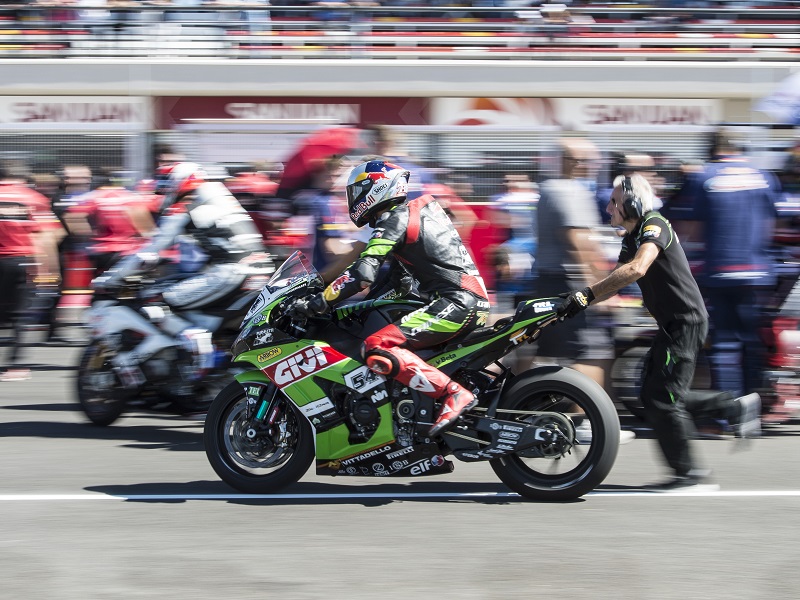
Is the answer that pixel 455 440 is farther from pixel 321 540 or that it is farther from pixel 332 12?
pixel 332 12

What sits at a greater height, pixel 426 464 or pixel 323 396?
pixel 323 396

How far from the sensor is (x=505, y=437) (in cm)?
599

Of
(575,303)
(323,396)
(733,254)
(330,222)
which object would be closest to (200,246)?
(330,222)

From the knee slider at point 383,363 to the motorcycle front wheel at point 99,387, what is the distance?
273 centimetres

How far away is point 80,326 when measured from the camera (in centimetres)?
1316

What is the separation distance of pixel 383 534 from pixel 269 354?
1.23m

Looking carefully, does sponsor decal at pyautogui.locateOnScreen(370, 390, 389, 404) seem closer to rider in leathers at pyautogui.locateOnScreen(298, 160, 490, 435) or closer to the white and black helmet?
rider in leathers at pyautogui.locateOnScreen(298, 160, 490, 435)

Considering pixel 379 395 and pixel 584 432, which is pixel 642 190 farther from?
pixel 379 395

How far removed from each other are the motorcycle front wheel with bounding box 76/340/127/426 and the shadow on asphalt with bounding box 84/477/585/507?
1774mm

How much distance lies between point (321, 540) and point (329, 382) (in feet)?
3.35

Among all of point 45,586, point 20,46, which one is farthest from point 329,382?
point 20,46

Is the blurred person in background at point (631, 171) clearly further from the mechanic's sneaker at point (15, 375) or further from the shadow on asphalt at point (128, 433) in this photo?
the mechanic's sneaker at point (15, 375)

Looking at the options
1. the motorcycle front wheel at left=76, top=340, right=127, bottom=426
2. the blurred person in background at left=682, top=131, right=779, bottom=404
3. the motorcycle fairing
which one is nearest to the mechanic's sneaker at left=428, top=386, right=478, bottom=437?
the motorcycle fairing

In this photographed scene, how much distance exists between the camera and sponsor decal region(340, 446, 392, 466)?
20.0ft
